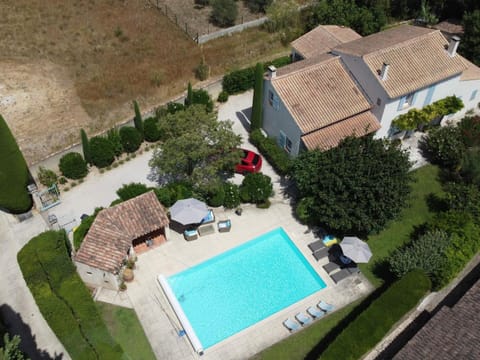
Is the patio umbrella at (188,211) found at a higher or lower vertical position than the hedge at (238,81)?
lower

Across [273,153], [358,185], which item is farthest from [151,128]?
[358,185]

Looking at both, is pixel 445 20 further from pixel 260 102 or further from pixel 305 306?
pixel 305 306

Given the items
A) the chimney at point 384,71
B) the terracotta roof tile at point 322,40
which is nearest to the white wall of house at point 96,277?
the chimney at point 384,71

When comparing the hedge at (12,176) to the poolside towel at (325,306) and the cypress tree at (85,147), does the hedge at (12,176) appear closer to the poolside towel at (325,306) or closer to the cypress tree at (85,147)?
the cypress tree at (85,147)

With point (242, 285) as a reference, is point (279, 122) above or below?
above

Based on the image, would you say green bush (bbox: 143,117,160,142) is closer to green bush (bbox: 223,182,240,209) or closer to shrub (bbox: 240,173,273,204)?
green bush (bbox: 223,182,240,209)

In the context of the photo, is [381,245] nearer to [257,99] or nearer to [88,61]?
[257,99]

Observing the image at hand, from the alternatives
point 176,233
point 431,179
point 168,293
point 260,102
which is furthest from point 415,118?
point 168,293
